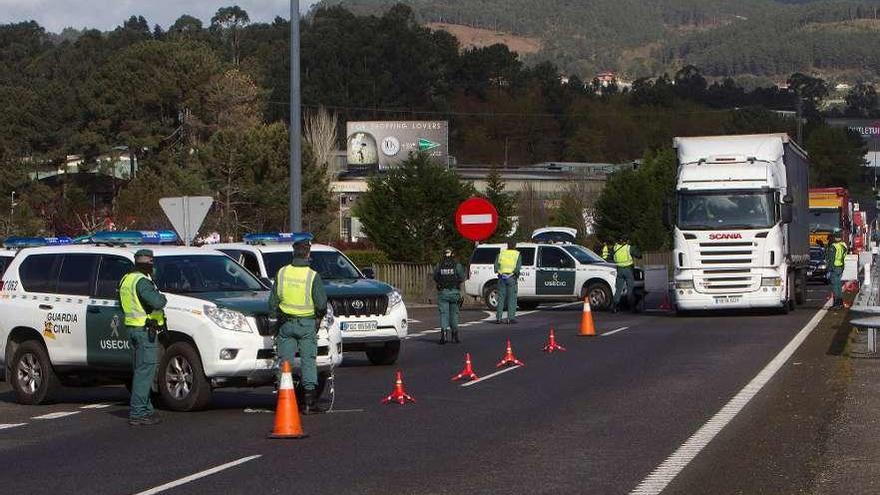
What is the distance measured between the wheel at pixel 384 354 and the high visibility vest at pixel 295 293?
268 inches

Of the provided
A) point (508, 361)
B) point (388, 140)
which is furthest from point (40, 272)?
point (388, 140)

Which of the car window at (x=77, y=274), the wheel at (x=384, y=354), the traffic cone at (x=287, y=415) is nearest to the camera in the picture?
the traffic cone at (x=287, y=415)

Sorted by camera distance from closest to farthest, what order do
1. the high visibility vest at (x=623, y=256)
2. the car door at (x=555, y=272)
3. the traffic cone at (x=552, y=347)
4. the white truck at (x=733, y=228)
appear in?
1. the traffic cone at (x=552, y=347)
2. the white truck at (x=733, y=228)
3. the high visibility vest at (x=623, y=256)
4. the car door at (x=555, y=272)

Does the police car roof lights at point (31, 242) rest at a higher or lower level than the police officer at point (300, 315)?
higher

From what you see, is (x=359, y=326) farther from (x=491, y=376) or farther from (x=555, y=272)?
(x=555, y=272)

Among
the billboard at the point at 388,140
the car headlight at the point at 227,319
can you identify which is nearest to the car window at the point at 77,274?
the car headlight at the point at 227,319

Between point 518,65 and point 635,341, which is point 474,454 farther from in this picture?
point 518,65

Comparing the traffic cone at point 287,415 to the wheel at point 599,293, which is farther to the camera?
the wheel at point 599,293

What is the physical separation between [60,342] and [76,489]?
6.43 metres

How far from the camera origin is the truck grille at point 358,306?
21.9 meters

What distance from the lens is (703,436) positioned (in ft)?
45.6

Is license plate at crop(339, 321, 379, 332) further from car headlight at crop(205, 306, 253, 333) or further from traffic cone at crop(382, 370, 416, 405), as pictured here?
car headlight at crop(205, 306, 253, 333)

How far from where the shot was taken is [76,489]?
37.9 ft

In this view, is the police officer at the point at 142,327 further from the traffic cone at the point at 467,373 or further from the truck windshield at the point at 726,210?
the truck windshield at the point at 726,210
